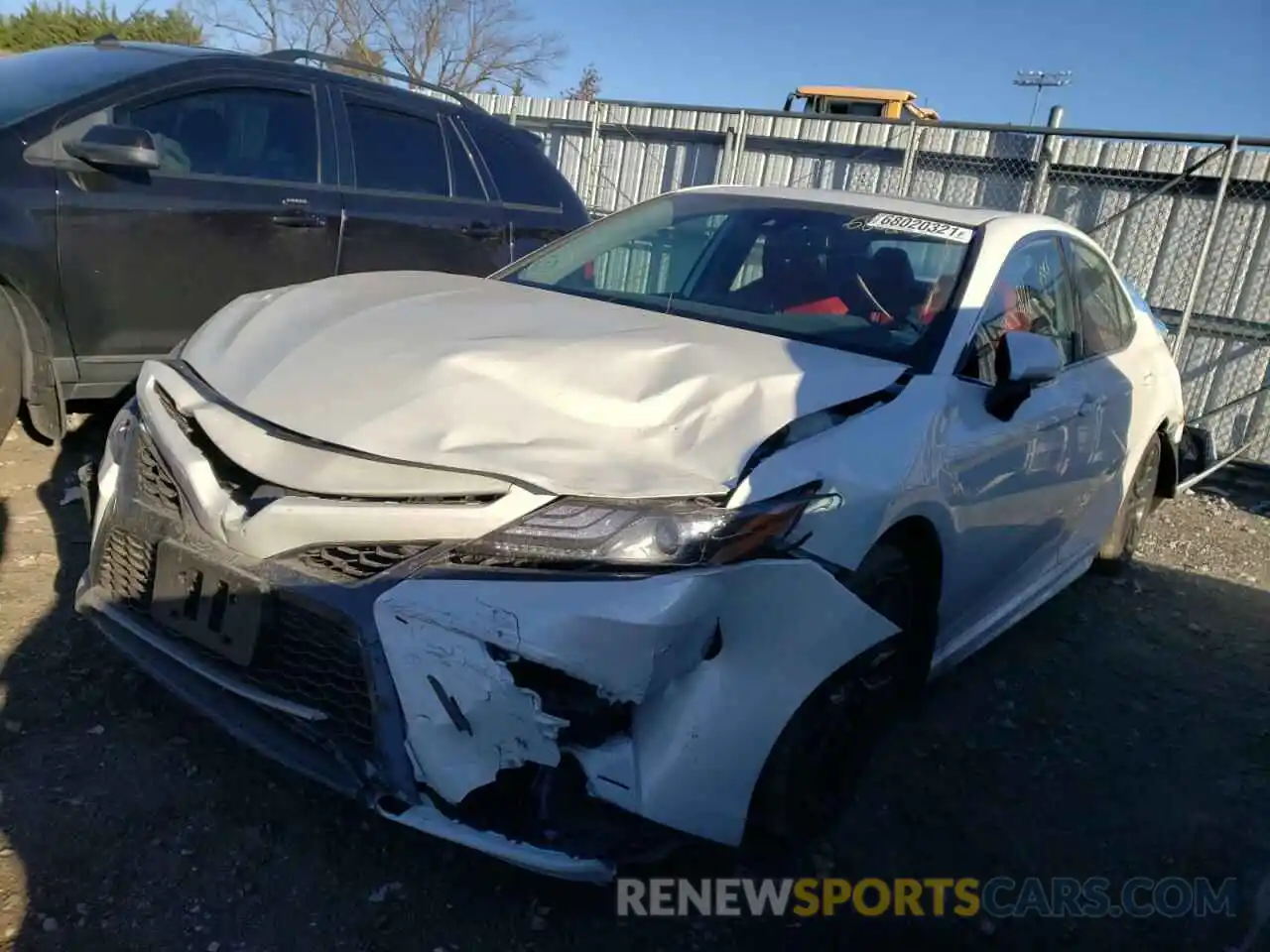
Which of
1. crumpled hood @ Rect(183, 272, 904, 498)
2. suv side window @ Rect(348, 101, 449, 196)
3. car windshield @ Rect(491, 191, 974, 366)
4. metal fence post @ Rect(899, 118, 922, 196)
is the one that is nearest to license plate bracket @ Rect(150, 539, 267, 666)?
crumpled hood @ Rect(183, 272, 904, 498)

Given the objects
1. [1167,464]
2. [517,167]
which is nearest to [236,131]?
[517,167]

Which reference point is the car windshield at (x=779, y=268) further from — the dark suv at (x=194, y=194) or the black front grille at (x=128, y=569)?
the black front grille at (x=128, y=569)

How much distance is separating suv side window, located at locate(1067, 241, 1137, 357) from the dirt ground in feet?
4.14

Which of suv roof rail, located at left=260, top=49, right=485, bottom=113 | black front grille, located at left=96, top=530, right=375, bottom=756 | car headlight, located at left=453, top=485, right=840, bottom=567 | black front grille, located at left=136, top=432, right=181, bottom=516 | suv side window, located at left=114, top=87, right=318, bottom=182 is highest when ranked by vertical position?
suv roof rail, located at left=260, top=49, right=485, bottom=113

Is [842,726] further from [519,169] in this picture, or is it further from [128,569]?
[519,169]

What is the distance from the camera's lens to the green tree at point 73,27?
22875 millimetres

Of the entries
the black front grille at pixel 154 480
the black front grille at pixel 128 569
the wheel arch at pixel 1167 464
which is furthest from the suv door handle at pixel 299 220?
the wheel arch at pixel 1167 464

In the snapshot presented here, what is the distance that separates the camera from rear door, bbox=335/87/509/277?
482 centimetres

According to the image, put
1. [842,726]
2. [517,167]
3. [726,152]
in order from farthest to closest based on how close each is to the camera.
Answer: [726,152]
[517,167]
[842,726]

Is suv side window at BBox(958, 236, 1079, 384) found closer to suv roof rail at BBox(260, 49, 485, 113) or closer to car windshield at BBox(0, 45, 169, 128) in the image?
suv roof rail at BBox(260, 49, 485, 113)

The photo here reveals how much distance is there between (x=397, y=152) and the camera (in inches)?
199

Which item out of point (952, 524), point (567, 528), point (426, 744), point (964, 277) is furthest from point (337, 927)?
point (964, 277)

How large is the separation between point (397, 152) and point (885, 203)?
2.53 meters

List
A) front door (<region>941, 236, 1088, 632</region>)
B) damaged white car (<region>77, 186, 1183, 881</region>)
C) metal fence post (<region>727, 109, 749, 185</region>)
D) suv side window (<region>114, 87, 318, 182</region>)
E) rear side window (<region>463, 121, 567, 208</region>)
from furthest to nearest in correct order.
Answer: metal fence post (<region>727, 109, 749, 185</region>) < rear side window (<region>463, 121, 567, 208</region>) < suv side window (<region>114, 87, 318, 182</region>) < front door (<region>941, 236, 1088, 632</region>) < damaged white car (<region>77, 186, 1183, 881</region>)
